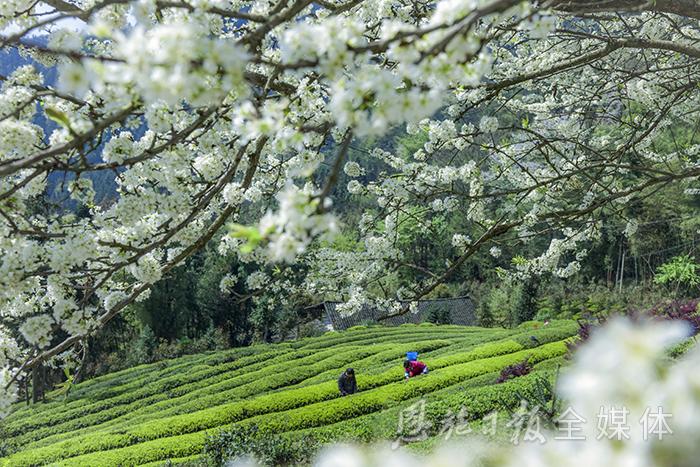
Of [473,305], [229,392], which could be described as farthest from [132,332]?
[473,305]

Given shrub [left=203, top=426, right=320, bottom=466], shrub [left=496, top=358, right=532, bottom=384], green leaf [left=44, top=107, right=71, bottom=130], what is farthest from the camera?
shrub [left=496, top=358, right=532, bottom=384]

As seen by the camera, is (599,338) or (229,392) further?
(229,392)

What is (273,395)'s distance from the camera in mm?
11688

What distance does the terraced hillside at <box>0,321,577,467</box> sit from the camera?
31.2 feet

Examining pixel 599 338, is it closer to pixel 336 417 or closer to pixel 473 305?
pixel 336 417

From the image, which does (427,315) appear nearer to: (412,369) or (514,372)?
(412,369)

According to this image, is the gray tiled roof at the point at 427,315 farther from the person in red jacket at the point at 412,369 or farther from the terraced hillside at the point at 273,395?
the person in red jacket at the point at 412,369

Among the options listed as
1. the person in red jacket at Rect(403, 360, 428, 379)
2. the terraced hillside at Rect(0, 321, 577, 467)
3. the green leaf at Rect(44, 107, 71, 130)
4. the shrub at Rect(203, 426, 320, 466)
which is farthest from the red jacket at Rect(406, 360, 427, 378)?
the green leaf at Rect(44, 107, 71, 130)

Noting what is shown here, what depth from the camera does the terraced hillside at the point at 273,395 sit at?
952 centimetres

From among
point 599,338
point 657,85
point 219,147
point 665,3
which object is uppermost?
point 657,85

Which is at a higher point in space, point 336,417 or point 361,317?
point 361,317

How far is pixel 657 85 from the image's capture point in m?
4.87

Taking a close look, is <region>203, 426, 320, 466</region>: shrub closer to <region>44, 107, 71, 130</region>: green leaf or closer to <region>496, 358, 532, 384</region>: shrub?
<region>496, 358, 532, 384</region>: shrub

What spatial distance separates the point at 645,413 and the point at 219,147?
2853 mm
